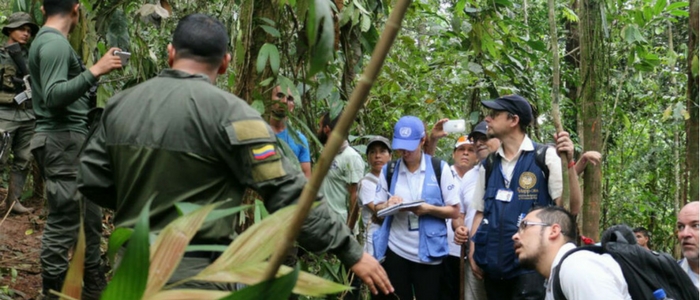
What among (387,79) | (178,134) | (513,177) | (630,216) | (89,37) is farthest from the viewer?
(630,216)

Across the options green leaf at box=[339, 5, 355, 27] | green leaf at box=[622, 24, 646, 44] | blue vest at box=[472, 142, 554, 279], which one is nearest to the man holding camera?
green leaf at box=[339, 5, 355, 27]

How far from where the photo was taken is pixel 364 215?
6141 mm

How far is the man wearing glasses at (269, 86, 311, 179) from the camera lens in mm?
4781

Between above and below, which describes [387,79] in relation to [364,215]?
above

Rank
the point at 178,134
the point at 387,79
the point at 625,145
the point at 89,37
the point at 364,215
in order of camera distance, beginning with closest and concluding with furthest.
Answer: the point at 178,134, the point at 89,37, the point at 364,215, the point at 387,79, the point at 625,145

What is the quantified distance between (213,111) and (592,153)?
9.93 ft

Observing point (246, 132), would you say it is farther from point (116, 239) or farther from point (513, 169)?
point (513, 169)

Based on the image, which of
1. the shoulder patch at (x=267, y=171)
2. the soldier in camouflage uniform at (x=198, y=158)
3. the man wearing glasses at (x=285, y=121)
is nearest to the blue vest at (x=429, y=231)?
the man wearing glasses at (x=285, y=121)

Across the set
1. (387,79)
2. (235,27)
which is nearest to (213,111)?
(235,27)

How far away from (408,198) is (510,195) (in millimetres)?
953

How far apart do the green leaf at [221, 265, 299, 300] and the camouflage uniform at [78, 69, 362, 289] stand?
1.51 m

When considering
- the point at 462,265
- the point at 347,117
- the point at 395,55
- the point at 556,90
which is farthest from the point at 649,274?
the point at 395,55

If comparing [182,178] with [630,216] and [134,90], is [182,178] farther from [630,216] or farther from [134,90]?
[630,216]

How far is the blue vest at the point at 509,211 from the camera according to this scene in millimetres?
4953
